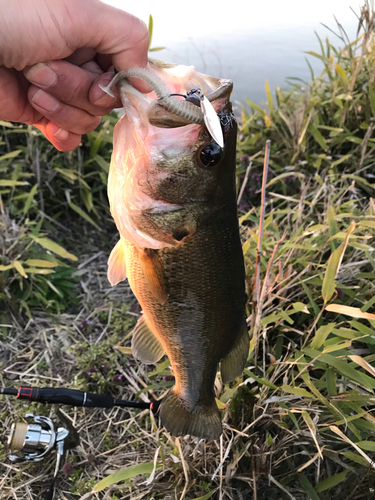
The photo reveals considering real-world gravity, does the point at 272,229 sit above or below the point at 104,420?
above

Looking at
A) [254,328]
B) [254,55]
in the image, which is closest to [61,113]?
[254,328]

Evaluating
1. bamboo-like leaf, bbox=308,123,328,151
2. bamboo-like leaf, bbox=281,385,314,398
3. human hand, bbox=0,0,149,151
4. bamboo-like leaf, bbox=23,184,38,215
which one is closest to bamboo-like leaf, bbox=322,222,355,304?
bamboo-like leaf, bbox=281,385,314,398

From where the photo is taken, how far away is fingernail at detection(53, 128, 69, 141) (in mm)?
1929

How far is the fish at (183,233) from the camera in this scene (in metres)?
1.31

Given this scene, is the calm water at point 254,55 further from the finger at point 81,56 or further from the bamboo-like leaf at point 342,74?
the finger at point 81,56

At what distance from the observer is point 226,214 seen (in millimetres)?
1452

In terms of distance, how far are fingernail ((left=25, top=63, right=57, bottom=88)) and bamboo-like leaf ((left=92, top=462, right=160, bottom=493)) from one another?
6.20ft

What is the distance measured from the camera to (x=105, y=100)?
5.24 ft

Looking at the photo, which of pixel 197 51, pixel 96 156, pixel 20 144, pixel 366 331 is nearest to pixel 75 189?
pixel 96 156

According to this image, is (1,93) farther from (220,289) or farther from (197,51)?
(197,51)

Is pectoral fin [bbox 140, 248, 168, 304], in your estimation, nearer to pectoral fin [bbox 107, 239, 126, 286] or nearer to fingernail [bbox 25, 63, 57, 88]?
pectoral fin [bbox 107, 239, 126, 286]

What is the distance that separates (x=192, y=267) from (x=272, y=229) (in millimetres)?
1656

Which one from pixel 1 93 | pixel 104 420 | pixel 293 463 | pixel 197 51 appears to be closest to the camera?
pixel 1 93

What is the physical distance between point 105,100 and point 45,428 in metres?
1.82
